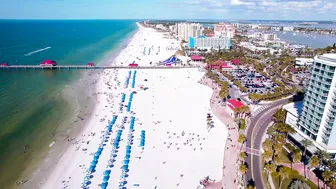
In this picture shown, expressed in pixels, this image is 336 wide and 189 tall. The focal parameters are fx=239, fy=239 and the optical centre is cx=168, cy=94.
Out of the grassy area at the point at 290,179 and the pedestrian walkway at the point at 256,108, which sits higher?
the pedestrian walkway at the point at 256,108

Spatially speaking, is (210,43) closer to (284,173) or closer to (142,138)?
(142,138)

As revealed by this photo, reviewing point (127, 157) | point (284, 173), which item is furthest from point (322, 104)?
point (127, 157)

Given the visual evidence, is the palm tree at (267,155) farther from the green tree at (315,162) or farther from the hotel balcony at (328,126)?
the hotel balcony at (328,126)

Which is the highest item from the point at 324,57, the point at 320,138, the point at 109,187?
the point at 324,57

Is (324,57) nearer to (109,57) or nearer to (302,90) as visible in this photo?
(302,90)

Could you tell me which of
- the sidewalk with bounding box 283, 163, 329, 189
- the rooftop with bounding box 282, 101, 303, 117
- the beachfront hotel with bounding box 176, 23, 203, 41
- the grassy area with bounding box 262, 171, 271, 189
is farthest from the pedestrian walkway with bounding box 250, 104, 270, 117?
the beachfront hotel with bounding box 176, 23, 203, 41

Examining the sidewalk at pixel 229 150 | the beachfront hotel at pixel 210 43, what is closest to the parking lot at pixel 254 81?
the sidewalk at pixel 229 150

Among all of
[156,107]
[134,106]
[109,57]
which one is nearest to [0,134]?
[134,106]
